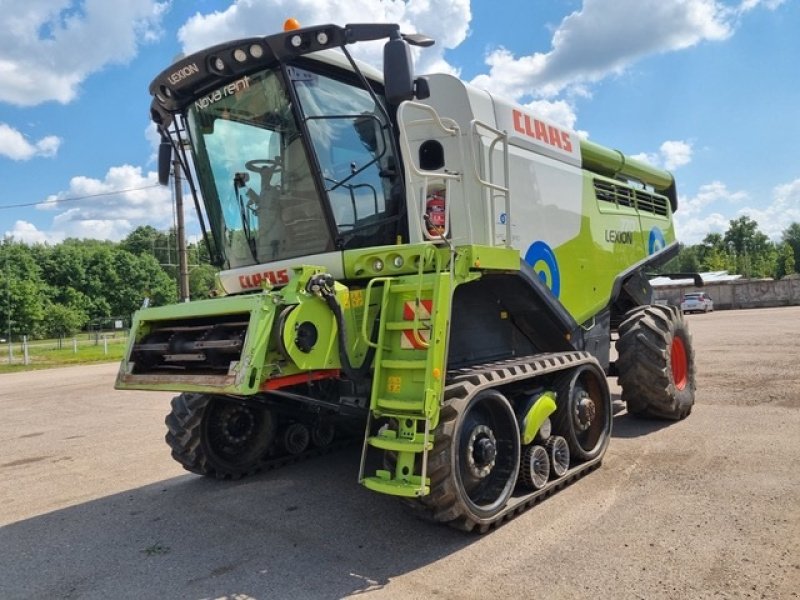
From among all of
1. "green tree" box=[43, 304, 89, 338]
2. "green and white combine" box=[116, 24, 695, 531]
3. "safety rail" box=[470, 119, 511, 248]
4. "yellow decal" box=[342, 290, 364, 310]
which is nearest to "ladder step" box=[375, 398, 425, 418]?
"green and white combine" box=[116, 24, 695, 531]

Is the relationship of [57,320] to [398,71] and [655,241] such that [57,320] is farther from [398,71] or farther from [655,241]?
[398,71]

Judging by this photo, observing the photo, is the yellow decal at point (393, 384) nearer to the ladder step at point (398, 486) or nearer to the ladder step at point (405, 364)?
the ladder step at point (405, 364)

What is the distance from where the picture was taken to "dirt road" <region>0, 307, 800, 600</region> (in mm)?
3467

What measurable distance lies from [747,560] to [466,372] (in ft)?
6.57

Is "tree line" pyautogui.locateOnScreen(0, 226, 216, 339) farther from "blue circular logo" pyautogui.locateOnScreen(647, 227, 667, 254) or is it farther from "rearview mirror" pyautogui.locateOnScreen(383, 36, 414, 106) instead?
"rearview mirror" pyautogui.locateOnScreen(383, 36, 414, 106)

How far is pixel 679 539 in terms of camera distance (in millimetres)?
3846

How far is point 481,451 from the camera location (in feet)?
13.8

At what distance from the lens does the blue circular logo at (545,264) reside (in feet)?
18.4

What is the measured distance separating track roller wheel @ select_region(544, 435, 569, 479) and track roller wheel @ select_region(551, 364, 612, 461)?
0.15 meters

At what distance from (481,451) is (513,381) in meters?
0.67

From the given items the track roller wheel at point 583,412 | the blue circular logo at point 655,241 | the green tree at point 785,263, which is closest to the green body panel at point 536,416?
the track roller wheel at point 583,412

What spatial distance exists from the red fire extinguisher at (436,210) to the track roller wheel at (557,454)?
6.34 ft

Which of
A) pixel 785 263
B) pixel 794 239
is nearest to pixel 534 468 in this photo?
pixel 785 263

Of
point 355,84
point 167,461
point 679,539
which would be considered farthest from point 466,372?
point 167,461
